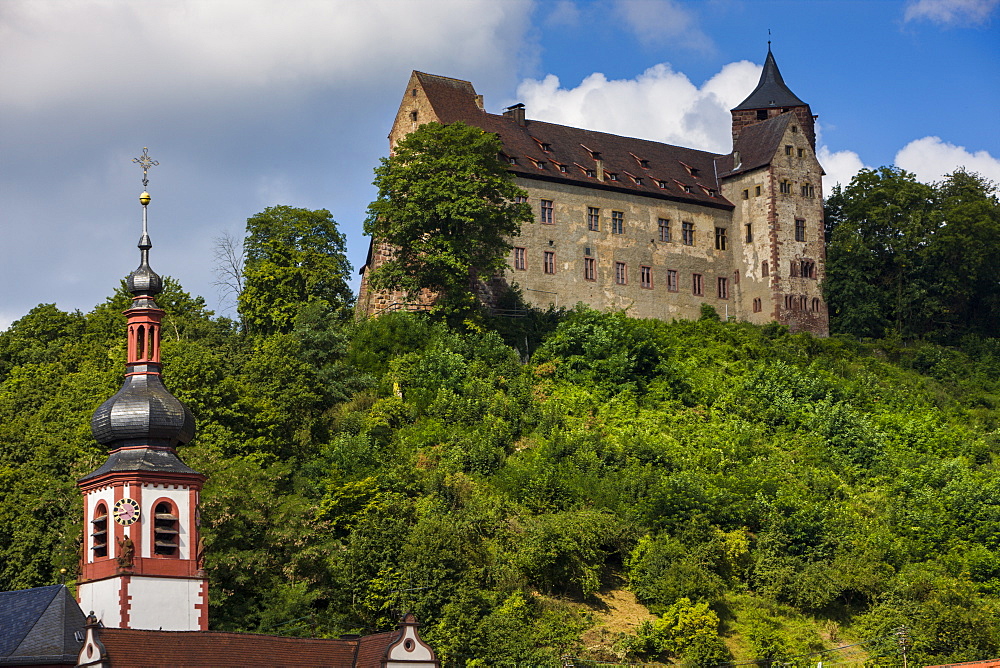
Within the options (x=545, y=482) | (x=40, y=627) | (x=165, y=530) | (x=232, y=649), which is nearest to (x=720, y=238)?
(x=545, y=482)

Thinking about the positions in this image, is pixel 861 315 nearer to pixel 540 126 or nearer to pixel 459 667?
pixel 540 126

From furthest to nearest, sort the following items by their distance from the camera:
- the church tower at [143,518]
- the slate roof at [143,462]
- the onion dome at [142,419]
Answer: the onion dome at [142,419] → the slate roof at [143,462] → the church tower at [143,518]

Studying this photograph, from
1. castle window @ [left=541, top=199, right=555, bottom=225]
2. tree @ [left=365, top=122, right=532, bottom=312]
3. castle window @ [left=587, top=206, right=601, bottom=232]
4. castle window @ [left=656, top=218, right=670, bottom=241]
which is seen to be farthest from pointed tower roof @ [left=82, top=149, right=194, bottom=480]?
castle window @ [left=656, top=218, right=670, bottom=241]

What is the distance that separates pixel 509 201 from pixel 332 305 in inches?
375

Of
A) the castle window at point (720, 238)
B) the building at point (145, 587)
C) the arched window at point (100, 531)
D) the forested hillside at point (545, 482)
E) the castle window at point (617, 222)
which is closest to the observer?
the building at point (145, 587)

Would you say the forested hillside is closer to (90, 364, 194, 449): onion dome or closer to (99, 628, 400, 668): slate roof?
(90, 364, 194, 449): onion dome

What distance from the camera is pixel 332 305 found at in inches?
2995

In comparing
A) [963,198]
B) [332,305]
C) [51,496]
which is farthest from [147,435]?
[963,198]

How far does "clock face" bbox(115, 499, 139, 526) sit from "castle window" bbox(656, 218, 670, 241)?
46987 mm

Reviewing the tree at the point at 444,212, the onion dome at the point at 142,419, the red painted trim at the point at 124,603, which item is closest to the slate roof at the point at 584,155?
the tree at the point at 444,212

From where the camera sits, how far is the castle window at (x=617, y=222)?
82250 millimetres

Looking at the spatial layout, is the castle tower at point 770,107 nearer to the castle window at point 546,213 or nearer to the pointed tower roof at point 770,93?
the pointed tower roof at point 770,93

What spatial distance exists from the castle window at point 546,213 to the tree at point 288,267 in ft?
31.8

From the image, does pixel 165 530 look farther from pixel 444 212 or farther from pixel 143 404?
pixel 444 212
